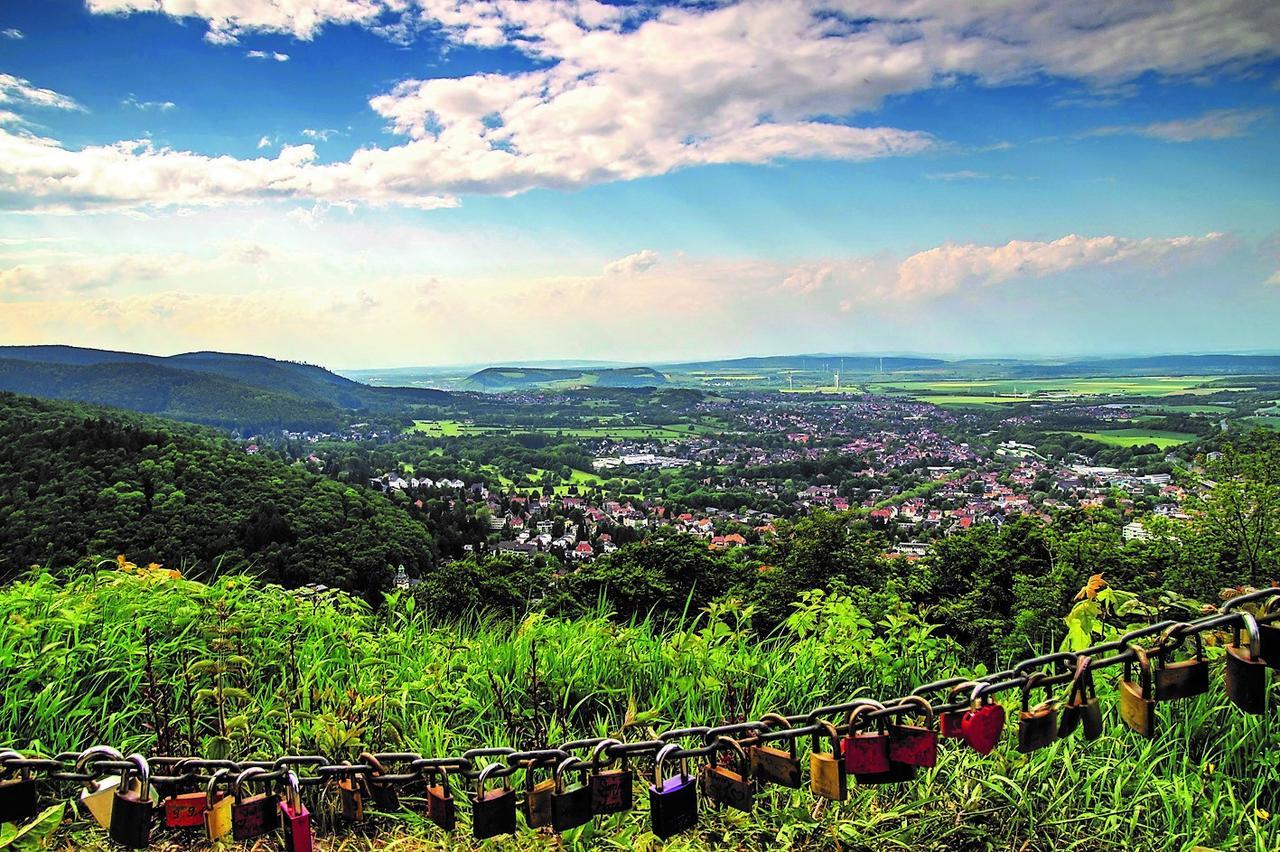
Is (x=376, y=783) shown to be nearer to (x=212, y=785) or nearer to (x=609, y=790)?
(x=212, y=785)

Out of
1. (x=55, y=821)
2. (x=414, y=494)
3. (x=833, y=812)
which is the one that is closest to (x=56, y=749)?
(x=55, y=821)

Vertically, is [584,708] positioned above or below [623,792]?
below

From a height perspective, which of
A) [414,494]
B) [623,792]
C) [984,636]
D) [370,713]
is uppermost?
[623,792]

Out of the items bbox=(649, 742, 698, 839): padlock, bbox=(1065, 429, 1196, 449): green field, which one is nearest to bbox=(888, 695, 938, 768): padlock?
bbox=(649, 742, 698, 839): padlock

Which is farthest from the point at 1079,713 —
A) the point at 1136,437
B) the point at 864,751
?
Answer: the point at 1136,437

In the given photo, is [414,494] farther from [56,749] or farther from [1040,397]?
[1040,397]

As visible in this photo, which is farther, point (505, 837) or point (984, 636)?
point (984, 636)
